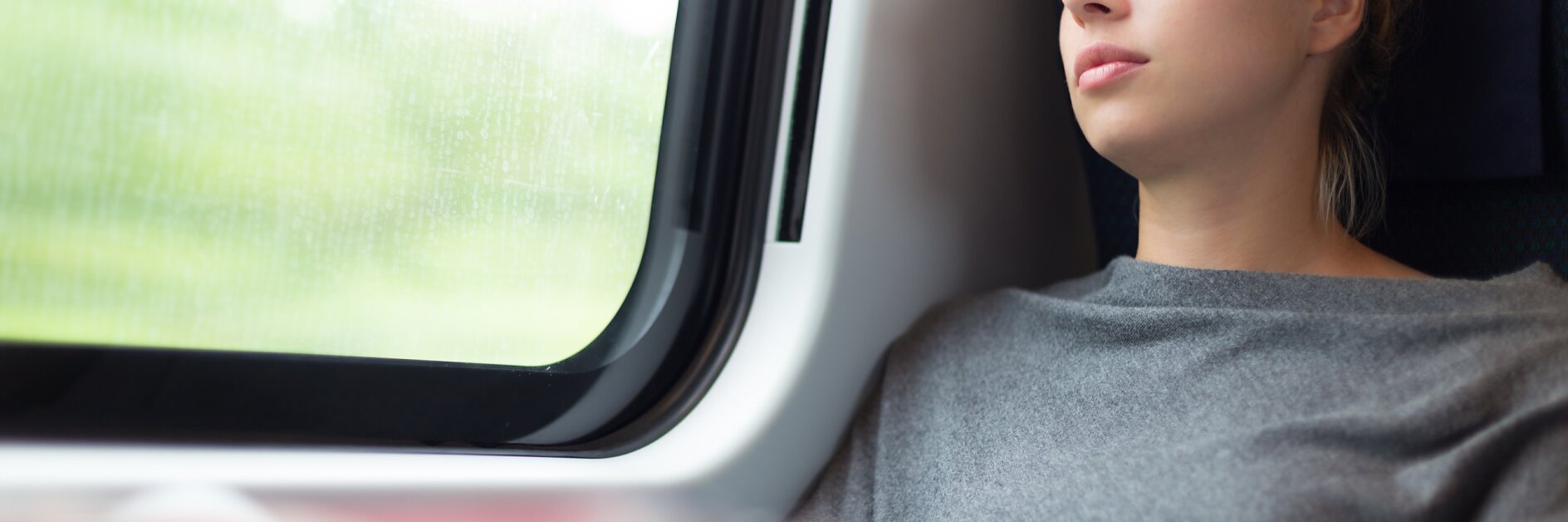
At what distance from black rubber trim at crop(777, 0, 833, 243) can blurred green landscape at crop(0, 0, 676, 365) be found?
0.18 meters

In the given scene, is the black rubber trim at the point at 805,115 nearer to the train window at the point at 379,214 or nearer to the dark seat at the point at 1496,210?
the train window at the point at 379,214

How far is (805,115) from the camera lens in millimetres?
1278

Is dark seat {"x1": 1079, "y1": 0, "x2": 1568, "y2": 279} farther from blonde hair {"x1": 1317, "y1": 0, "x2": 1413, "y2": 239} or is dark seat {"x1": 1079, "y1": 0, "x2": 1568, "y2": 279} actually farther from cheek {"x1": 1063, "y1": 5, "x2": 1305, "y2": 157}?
cheek {"x1": 1063, "y1": 5, "x2": 1305, "y2": 157}

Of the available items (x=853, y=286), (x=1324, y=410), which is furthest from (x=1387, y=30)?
(x=853, y=286)

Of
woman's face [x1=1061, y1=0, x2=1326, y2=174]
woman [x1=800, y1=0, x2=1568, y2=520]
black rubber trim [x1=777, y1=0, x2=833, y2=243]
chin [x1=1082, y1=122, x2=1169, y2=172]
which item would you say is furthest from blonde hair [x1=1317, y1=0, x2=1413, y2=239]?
black rubber trim [x1=777, y1=0, x2=833, y2=243]

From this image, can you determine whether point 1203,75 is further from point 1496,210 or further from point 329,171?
point 329,171

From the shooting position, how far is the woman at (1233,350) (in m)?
0.80

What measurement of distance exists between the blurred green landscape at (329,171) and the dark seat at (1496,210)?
89 centimetres

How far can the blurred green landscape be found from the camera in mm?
844

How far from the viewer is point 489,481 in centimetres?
97

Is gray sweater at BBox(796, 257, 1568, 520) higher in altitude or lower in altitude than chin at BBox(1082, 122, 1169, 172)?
lower

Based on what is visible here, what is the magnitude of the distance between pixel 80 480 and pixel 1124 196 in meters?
1.20

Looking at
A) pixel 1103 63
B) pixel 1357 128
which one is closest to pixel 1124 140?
pixel 1103 63

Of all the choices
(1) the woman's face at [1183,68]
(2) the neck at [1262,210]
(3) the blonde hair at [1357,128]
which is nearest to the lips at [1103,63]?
(1) the woman's face at [1183,68]
